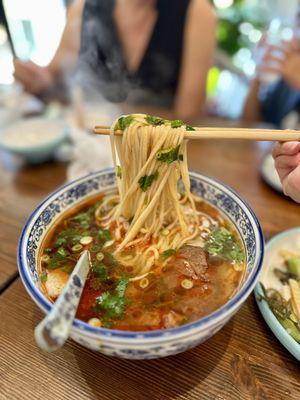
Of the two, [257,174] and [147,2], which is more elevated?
[147,2]

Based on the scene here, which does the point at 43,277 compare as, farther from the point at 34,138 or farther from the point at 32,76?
the point at 32,76

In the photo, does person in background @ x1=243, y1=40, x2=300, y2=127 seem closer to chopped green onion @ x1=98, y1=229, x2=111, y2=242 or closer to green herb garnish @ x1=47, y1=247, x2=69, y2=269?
chopped green onion @ x1=98, y1=229, x2=111, y2=242

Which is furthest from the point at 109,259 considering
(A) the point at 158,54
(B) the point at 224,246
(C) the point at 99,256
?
(A) the point at 158,54

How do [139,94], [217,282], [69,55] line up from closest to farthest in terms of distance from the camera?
[217,282] → [69,55] → [139,94]

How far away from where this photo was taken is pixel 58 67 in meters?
2.91

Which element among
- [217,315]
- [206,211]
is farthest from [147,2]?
[217,315]

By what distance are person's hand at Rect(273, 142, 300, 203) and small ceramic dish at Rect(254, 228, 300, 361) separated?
0.88ft

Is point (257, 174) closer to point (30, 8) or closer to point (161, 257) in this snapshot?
point (161, 257)

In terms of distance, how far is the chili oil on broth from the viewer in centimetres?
111

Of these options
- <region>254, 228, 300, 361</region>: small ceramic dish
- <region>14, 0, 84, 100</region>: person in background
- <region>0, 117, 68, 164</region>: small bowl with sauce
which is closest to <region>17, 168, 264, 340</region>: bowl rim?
<region>254, 228, 300, 361</region>: small ceramic dish

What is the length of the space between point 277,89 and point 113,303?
347 centimetres

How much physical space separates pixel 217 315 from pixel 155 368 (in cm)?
35

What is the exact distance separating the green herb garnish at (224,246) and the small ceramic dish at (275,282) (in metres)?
0.13

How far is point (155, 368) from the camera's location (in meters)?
1.10
